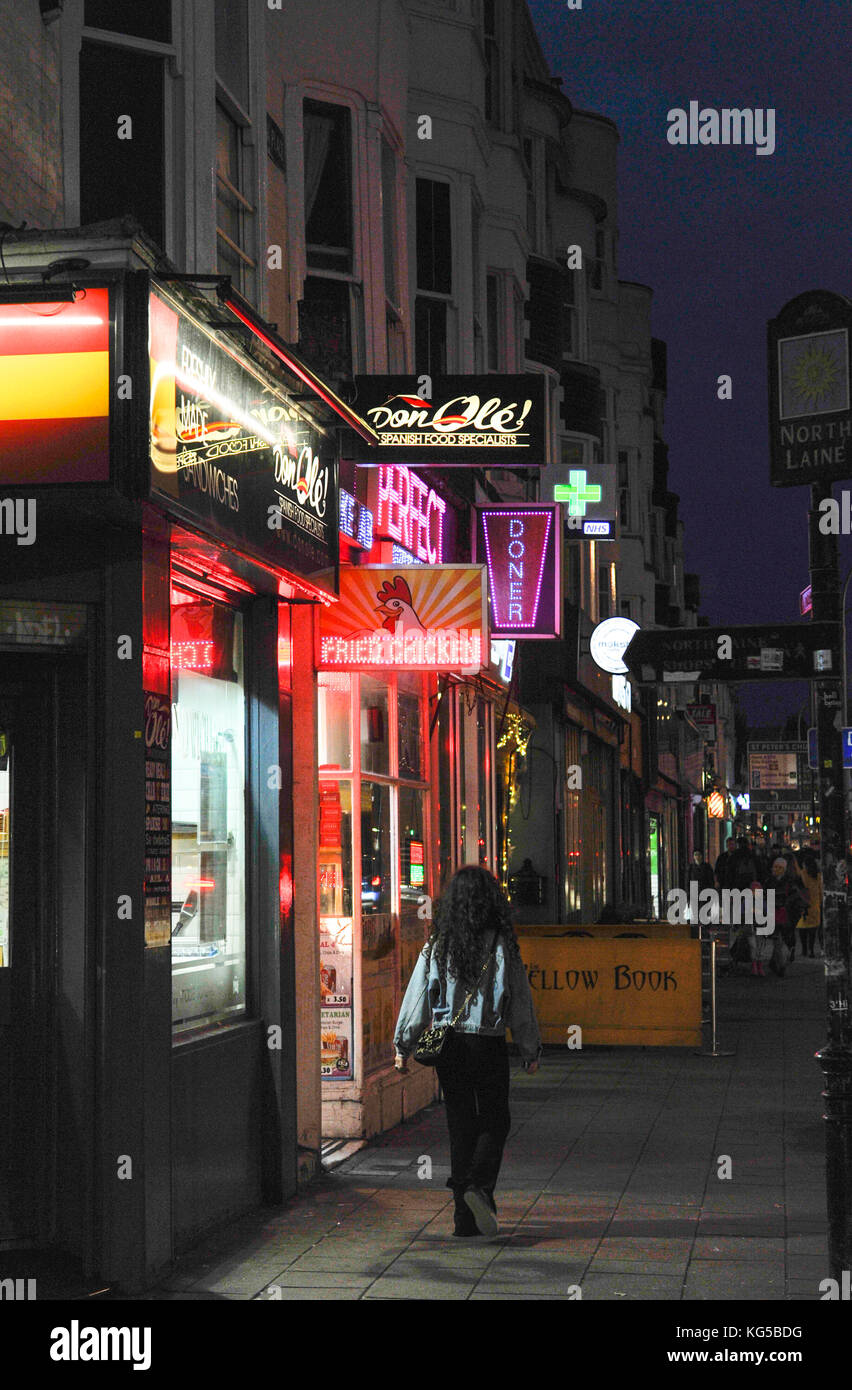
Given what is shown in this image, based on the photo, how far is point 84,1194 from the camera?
7809mm

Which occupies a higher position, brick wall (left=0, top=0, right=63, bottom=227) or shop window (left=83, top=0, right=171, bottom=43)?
shop window (left=83, top=0, right=171, bottom=43)

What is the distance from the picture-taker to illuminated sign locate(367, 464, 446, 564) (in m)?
13.4

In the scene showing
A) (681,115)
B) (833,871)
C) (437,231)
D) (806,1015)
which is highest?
(437,231)

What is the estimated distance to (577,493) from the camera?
22.7m

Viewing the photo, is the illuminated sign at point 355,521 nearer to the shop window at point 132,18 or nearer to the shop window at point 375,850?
the shop window at point 375,850

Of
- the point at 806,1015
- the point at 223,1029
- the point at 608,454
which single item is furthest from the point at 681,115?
the point at 608,454

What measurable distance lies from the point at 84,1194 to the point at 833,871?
3.66 m

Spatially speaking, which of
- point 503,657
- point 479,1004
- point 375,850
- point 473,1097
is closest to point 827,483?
point 479,1004

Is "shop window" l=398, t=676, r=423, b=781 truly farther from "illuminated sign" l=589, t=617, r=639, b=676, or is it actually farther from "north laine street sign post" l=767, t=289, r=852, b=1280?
"illuminated sign" l=589, t=617, r=639, b=676

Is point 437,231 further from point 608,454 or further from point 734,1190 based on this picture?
point 608,454

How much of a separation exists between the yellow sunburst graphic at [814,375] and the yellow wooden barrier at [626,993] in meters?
9.64

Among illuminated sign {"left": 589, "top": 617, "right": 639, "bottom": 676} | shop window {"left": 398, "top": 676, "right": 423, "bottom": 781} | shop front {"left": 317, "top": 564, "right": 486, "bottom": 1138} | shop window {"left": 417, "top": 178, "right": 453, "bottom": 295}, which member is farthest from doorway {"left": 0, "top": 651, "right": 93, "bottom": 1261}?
illuminated sign {"left": 589, "top": 617, "right": 639, "bottom": 676}

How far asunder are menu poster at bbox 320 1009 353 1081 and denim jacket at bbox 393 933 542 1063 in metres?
3.03

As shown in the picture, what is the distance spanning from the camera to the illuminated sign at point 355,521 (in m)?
12.3
